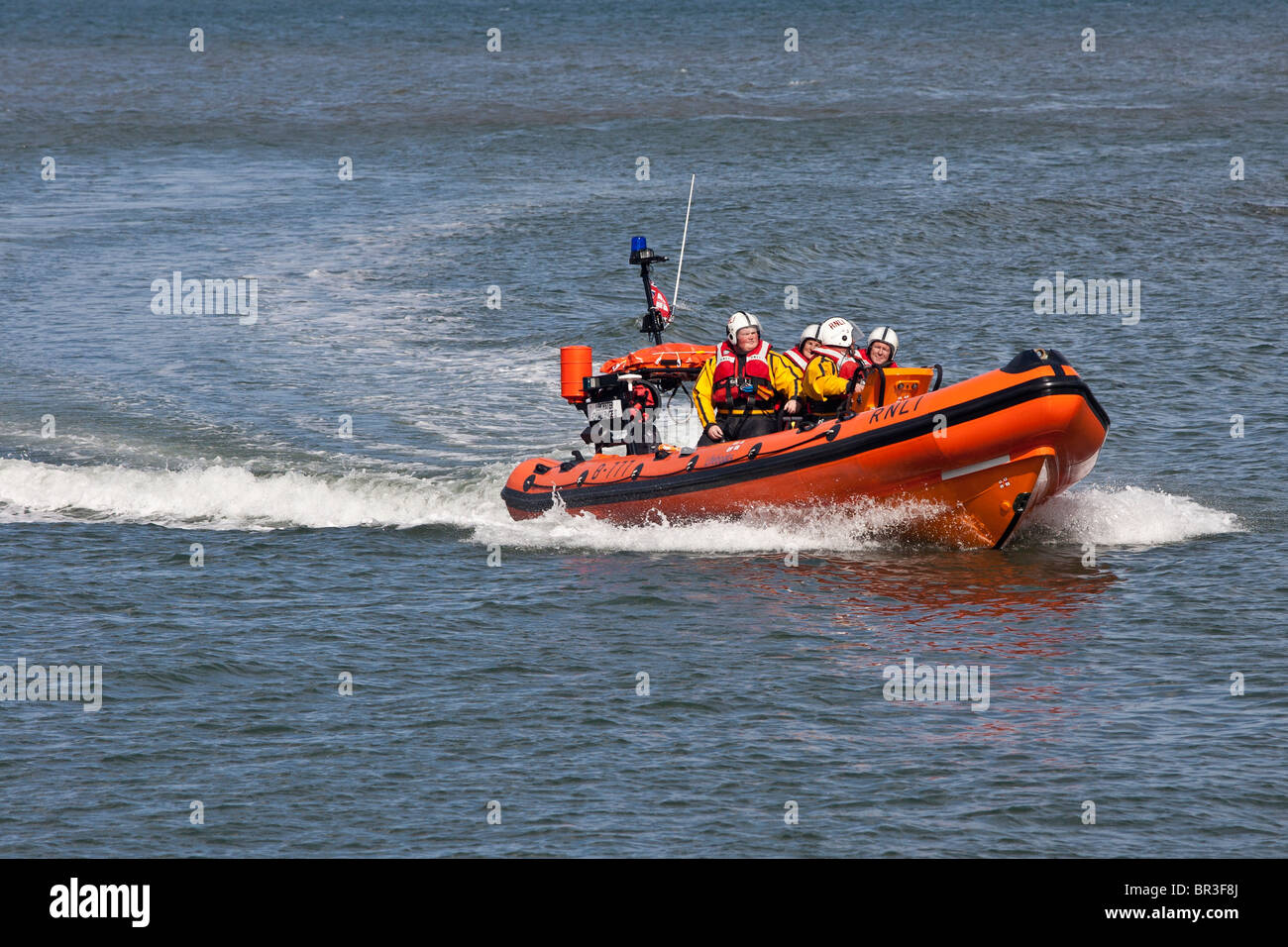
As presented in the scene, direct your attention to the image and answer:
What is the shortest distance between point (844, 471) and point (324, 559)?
11.4ft

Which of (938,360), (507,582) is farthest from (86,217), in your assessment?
(507,582)

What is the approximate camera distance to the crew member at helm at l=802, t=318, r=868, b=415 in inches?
418

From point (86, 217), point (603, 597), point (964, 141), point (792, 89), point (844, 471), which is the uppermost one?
point (792, 89)

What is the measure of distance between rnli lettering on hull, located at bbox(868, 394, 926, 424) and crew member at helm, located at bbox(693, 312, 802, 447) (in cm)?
84

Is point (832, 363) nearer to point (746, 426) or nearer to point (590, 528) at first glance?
point (746, 426)

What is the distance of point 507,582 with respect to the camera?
406 inches

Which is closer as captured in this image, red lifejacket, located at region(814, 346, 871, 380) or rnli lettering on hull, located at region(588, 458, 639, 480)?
red lifejacket, located at region(814, 346, 871, 380)

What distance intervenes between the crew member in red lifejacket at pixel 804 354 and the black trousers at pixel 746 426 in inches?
14.5

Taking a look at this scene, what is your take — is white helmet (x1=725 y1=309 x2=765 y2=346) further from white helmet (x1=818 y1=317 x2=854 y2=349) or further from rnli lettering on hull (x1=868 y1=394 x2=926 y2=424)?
rnli lettering on hull (x1=868 y1=394 x2=926 y2=424)

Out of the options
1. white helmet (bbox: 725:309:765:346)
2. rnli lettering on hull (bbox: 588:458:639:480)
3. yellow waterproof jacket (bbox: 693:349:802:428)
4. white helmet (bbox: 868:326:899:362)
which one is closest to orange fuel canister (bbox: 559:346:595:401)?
rnli lettering on hull (bbox: 588:458:639:480)

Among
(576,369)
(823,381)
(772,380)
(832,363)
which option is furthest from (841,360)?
(576,369)

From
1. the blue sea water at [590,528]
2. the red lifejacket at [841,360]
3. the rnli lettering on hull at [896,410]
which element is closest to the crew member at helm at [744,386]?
the red lifejacket at [841,360]

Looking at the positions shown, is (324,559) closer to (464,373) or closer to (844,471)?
(844,471)

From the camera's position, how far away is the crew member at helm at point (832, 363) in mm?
10609
